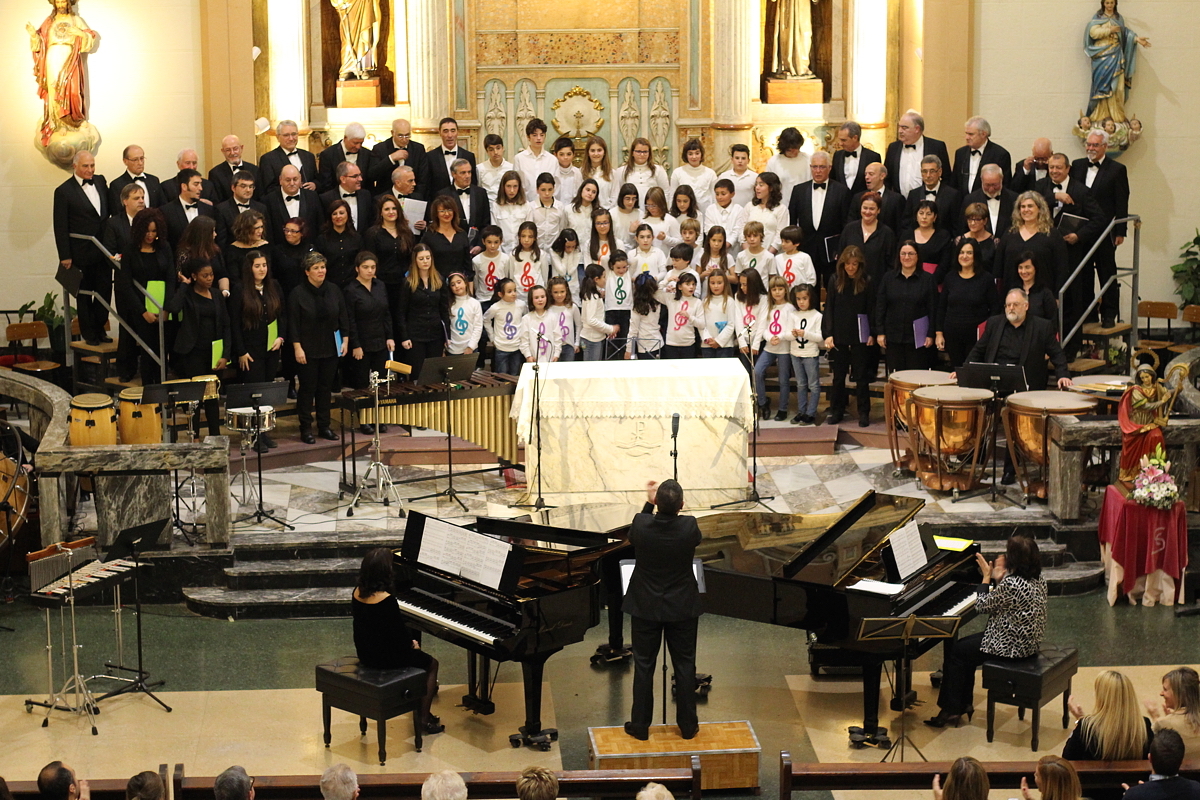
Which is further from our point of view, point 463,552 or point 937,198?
point 937,198

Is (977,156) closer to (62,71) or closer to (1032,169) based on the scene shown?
(1032,169)

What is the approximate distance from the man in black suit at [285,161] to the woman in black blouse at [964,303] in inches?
214

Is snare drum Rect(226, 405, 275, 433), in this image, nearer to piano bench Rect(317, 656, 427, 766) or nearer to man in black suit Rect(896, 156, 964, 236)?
piano bench Rect(317, 656, 427, 766)

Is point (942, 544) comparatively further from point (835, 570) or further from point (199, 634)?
point (199, 634)

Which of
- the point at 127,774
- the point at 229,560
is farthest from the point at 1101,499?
the point at 127,774

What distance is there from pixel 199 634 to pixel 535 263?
4.69 metres

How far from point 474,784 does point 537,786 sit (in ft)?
1.55

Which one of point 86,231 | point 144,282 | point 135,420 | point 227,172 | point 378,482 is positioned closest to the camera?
point 135,420

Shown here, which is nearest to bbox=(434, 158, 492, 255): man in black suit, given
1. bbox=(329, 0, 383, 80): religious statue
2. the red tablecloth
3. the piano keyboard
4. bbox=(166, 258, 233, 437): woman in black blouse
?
bbox=(166, 258, 233, 437): woman in black blouse

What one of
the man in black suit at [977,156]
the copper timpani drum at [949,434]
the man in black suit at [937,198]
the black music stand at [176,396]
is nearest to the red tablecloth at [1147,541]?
the copper timpani drum at [949,434]

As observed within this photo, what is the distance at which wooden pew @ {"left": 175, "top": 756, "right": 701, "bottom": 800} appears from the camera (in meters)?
6.16

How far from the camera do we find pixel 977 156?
13.7m

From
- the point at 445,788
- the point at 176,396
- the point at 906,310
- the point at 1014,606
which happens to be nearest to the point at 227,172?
the point at 176,396

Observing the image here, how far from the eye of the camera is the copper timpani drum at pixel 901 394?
11664 millimetres
